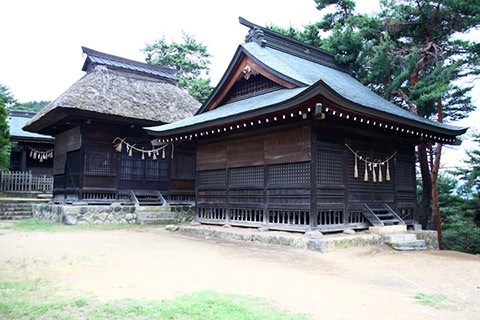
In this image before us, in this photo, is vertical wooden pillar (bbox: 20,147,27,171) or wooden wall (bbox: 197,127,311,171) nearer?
wooden wall (bbox: 197,127,311,171)

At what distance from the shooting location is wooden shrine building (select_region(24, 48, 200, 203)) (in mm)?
15844

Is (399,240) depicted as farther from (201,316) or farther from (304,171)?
(201,316)

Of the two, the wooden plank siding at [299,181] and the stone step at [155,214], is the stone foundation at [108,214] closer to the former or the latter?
the stone step at [155,214]

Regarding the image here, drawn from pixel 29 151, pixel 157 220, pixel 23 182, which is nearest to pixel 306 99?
pixel 157 220

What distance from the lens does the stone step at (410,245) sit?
1004 centimetres

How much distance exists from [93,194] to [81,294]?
12.0m

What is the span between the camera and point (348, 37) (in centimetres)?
1877

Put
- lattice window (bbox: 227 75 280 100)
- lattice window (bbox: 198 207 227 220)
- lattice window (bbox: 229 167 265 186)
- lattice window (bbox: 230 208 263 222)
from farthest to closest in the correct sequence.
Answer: lattice window (bbox: 227 75 280 100) → lattice window (bbox: 198 207 227 220) → lattice window (bbox: 230 208 263 222) → lattice window (bbox: 229 167 265 186)

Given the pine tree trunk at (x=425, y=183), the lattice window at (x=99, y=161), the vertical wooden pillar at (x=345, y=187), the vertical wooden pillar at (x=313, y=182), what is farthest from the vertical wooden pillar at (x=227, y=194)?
the pine tree trunk at (x=425, y=183)

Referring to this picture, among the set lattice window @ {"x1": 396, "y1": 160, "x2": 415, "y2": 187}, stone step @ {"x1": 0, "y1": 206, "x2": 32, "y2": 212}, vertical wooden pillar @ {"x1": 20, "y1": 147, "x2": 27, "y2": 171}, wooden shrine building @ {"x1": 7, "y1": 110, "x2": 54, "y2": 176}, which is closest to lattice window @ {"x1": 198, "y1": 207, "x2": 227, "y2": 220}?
lattice window @ {"x1": 396, "y1": 160, "x2": 415, "y2": 187}

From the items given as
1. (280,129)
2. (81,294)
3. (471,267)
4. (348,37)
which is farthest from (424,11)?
(81,294)

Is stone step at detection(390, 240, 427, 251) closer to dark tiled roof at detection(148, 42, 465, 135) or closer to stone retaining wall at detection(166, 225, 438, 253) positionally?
stone retaining wall at detection(166, 225, 438, 253)

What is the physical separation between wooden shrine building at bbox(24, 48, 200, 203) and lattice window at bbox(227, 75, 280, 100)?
4.46 metres

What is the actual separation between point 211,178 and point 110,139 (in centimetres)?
590
